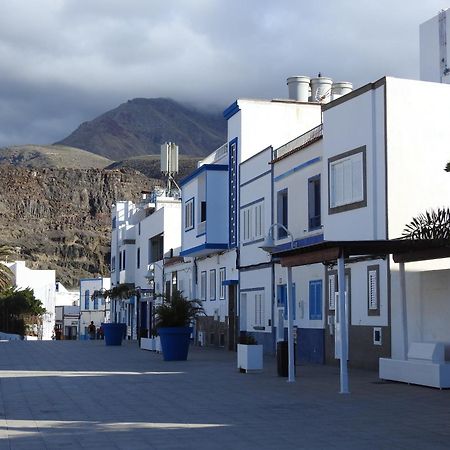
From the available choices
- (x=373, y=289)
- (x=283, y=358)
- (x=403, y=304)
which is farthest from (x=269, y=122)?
(x=403, y=304)

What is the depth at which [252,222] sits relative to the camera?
33.8 metres

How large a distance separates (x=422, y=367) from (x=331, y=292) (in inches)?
327

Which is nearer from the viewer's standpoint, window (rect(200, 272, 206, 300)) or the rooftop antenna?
window (rect(200, 272, 206, 300))

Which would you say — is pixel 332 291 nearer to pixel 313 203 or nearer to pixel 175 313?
pixel 313 203

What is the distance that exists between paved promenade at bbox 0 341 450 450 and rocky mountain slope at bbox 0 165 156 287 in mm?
135693

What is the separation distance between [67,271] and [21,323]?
264ft

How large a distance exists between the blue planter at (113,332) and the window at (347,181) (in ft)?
64.2

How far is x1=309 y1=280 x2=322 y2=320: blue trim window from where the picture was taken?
27.2m

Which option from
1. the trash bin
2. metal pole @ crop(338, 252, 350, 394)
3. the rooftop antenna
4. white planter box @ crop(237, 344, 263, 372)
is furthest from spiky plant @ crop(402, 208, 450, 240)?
the rooftop antenna

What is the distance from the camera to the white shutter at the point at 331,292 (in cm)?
2588

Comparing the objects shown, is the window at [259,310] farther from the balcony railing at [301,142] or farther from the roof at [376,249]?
the roof at [376,249]

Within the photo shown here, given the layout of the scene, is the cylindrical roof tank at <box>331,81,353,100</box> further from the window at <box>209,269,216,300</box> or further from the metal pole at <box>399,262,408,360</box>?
the metal pole at <box>399,262,408,360</box>

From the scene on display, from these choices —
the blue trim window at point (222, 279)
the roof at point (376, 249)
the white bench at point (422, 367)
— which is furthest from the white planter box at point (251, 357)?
the blue trim window at point (222, 279)

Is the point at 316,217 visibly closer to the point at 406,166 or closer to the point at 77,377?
the point at 406,166
